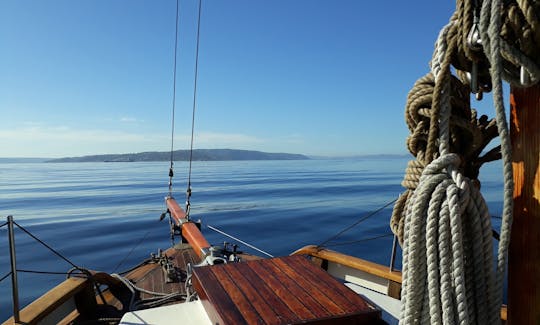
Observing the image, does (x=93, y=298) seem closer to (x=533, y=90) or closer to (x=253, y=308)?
(x=253, y=308)

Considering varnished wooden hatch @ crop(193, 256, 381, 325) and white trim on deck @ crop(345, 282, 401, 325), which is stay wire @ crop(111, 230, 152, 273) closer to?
varnished wooden hatch @ crop(193, 256, 381, 325)

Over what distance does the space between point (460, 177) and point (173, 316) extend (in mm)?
2175

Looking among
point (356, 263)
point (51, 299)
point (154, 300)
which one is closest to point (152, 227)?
point (154, 300)

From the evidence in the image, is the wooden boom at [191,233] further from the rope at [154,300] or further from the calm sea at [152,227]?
the calm sea at [152,227]

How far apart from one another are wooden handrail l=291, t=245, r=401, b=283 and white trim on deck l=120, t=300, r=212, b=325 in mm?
2241

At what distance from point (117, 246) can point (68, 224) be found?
4.88m

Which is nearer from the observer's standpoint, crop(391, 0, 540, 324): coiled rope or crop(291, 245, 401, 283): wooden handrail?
crop(391, 0, 540, 324): coiled rope

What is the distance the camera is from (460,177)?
3.31 ft

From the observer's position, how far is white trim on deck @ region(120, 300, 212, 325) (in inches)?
91.7

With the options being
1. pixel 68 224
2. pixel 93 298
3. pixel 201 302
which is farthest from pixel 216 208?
pixel 201 302

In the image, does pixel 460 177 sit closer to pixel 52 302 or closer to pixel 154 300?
pixel 52 302

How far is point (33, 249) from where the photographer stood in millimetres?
10422

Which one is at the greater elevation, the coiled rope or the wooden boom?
the coiled rope

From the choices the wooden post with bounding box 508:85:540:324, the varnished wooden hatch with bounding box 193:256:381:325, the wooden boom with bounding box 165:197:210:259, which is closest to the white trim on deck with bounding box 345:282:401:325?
the varnished wooden hatch with bounding box 193:256:381:325
